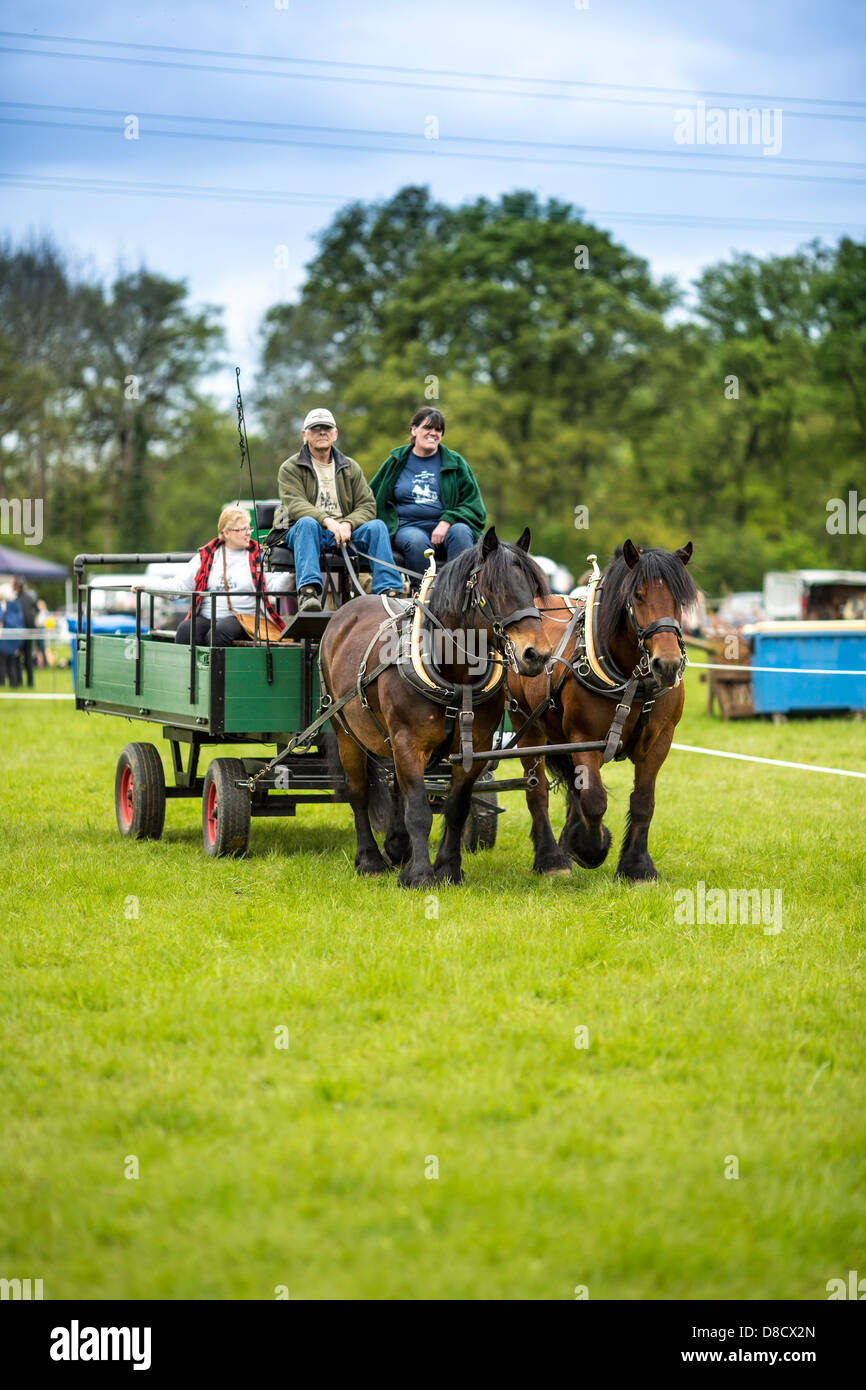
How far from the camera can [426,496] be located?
28.8 feet

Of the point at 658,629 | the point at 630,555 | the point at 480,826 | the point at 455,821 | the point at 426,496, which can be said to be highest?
the point at 426,496

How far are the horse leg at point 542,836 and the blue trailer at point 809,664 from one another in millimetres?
12051

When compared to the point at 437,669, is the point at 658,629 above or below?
above

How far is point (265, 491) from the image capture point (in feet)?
157

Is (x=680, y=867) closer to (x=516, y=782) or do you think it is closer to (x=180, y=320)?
(x=516, y=782)

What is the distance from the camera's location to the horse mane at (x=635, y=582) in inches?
275

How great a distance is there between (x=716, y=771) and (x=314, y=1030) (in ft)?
32.4

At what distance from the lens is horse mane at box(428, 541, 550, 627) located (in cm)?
677

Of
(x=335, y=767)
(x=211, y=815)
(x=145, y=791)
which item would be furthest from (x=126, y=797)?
(x=335, y=767)

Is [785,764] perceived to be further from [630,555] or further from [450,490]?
[630,555]

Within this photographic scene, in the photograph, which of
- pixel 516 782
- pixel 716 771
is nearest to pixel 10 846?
pixel 516 782

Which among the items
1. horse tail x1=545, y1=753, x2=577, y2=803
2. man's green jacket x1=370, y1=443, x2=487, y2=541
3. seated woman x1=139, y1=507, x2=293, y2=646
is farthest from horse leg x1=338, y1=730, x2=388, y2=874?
man's green jacket x1=370, y1=443, x2=487, y2=541

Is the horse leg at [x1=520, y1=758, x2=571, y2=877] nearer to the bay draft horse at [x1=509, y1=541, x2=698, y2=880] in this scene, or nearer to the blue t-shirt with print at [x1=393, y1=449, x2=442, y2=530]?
the bay draft horse at [x1=509, y1=541, x2=698, y2=880]

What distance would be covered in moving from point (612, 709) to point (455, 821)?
104cm
